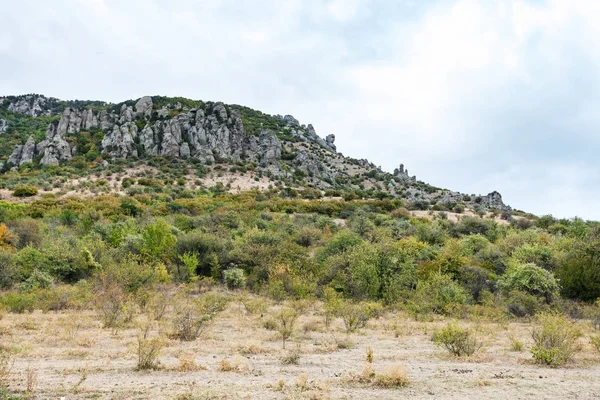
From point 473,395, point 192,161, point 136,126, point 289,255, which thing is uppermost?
point 136,126

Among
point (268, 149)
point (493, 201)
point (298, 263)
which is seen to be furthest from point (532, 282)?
point (268, 149)

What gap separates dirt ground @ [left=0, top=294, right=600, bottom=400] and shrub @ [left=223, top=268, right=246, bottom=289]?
974cm

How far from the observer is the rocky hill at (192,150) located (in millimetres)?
65938

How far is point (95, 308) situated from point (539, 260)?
2620 cm

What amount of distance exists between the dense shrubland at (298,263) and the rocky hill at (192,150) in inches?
852

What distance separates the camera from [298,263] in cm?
2711

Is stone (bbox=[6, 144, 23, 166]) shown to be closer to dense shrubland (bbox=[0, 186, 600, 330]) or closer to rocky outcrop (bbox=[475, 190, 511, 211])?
dense shrubland (bbox=[0, 186, 600, 330])

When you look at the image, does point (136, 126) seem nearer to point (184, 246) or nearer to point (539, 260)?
point (184, 246)

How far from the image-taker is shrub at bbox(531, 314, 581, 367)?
10.7m

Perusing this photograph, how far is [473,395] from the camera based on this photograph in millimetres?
8078

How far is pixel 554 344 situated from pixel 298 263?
17303 mm

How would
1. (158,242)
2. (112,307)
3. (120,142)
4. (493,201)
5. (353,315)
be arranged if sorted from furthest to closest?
(493,201)
(120,142)
(158,242)
(112,307)
(353,315)

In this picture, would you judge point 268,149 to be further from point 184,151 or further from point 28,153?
point 28,153

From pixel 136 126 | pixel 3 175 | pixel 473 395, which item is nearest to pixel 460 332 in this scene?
pixel 473 395
